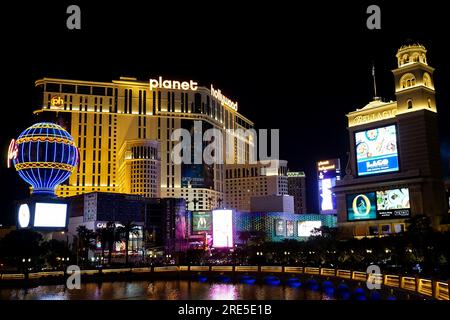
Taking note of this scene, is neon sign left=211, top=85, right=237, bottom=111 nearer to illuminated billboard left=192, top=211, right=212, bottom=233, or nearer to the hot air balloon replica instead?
illuminated billboard left=192, top=211, right=212, bottom=233

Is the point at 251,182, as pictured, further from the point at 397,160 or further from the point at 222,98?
the point at 397,160

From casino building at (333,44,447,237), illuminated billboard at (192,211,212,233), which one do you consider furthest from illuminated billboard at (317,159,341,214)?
casino building at (333,44,447,237)

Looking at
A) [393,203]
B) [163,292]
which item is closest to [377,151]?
[393,203]

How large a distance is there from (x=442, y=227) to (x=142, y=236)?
74446 millimetres

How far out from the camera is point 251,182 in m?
184

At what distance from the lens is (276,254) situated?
80438mm

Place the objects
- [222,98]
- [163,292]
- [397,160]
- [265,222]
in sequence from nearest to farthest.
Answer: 1. [163,292]
2. [397,160]
3. [265,222]
4. [222,98]

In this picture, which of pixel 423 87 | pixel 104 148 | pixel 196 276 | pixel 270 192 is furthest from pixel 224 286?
pixel 270 192

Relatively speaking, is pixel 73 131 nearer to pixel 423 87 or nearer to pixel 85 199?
pixel 85 199

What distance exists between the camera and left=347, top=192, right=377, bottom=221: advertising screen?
85750mm

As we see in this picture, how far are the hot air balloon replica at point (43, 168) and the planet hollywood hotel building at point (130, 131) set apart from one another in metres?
53.1

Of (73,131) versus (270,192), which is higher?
(73,131)

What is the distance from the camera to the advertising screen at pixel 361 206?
85.8 metres

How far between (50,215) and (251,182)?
105265 mm
